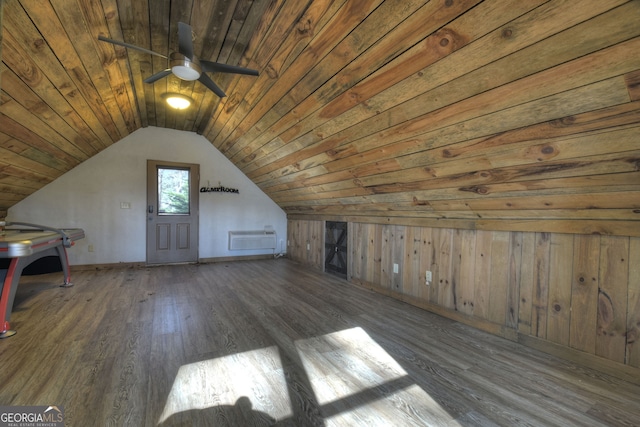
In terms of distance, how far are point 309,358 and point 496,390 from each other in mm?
1192

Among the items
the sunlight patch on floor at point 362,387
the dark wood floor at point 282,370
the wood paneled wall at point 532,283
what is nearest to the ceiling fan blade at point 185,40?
the dark wood floor at point 282,370

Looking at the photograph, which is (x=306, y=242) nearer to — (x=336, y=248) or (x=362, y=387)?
(x=336, y=248)

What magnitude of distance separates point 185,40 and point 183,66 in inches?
8.6

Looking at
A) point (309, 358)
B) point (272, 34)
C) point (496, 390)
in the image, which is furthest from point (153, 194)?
point (496, 390)

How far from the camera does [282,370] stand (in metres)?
1.88

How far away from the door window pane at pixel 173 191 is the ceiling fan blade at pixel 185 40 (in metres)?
3.78

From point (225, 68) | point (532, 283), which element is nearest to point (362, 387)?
point (532, 283)

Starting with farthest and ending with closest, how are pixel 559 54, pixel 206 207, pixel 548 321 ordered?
pixel 206 207 < pixel 548 321 < pixel 559 54

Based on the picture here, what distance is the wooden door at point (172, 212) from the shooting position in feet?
17.1

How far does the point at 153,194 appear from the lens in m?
5.21

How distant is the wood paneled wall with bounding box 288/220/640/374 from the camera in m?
1.87

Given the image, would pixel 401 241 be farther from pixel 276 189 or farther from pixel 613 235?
pixel 276 189

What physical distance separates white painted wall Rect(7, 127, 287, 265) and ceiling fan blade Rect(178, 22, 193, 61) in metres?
3.68

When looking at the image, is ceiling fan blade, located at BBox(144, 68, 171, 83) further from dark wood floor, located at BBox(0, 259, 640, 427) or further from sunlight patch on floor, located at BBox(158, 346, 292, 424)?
sunlight patch on floor, located at BBox(158, 346, 292, 424)
